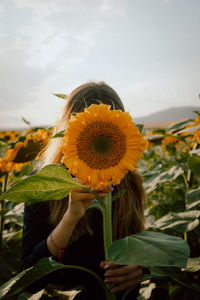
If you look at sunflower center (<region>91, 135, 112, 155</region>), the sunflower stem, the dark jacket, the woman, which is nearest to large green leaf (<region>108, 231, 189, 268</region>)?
the sunflower stem

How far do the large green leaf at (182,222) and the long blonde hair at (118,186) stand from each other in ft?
0.48

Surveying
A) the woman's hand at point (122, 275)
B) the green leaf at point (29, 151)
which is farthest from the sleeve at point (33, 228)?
the woman's hand at point (122, 275)

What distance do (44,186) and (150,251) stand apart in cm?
33

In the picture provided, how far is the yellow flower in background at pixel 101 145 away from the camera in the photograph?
0.74 meters

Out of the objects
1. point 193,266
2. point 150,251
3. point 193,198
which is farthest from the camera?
point 193,198

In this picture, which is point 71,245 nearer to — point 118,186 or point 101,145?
point 118,186

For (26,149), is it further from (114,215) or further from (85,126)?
(85,126)

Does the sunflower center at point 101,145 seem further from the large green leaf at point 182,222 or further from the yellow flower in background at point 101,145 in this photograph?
the large green leaf at point 182,222

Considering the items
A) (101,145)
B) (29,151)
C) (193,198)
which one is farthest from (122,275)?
(29,151)

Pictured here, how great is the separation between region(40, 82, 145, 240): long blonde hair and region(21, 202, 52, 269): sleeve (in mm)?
69

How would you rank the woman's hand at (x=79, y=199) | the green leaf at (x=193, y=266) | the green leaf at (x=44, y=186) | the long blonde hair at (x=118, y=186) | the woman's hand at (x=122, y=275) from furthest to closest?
the green leaf at (x=193, y=266)
the long blonde hair at (x=118, y=186)
the woman's hand at (x=122, y=275)
the woman's hand at (x=79, y=199)
the green leaf at (x=44, y=186)

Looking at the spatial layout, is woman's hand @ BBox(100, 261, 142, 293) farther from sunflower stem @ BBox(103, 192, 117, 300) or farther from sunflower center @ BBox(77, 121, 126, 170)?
sunflower center @ BBox(77, 121, 126, 170)

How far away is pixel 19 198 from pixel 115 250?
0.95ft

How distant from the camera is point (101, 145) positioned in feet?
2.59
